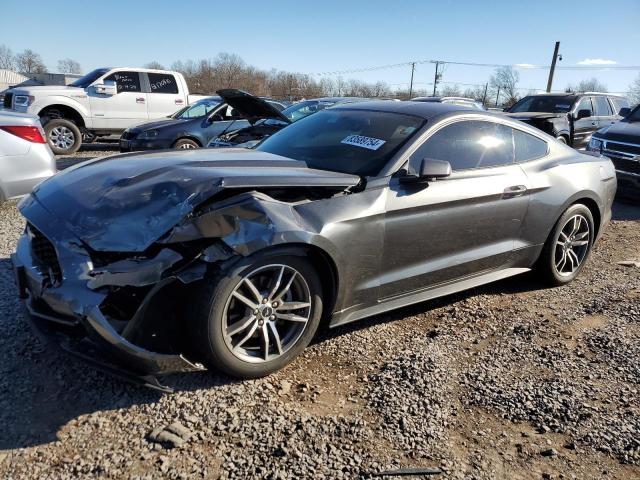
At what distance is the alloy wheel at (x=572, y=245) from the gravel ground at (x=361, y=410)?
3.15 ft

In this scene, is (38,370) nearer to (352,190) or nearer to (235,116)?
(352,190)

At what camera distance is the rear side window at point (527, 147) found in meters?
4.29

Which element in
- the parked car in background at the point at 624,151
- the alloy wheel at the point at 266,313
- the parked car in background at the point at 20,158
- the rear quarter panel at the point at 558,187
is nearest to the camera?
the alloy wheel at the point at 266,313

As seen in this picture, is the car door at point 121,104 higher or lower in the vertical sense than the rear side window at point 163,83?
lower

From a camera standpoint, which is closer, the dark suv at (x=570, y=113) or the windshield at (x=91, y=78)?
the dark suv at (x=570, y=113)

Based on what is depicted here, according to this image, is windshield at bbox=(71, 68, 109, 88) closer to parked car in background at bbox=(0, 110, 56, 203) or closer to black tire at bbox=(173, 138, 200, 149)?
black tire at bbox=(173, 138, 200, 149)

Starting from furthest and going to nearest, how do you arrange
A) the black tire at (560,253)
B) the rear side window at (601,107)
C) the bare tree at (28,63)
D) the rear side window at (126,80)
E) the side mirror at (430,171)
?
the bare tree at (28,63), the rear side window at (601,107), the rear side window at (126,80), the black tire at (560,253), the side mirror at (430,171)

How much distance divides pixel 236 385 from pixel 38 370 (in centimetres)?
114

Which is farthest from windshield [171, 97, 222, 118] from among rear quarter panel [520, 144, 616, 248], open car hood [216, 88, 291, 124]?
rear quarter panel [520, 144, 616, 248]

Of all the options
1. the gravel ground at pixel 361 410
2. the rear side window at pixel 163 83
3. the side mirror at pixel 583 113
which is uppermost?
the rear side window at pixel 163 83

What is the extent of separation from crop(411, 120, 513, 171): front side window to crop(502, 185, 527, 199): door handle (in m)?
0.22

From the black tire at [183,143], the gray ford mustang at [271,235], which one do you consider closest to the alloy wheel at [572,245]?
the gray ford mustang at [271,235]

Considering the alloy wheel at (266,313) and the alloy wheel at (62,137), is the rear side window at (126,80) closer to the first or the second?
the alloy wheel at (62,137)

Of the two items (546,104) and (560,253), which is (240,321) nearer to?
(560,253)
